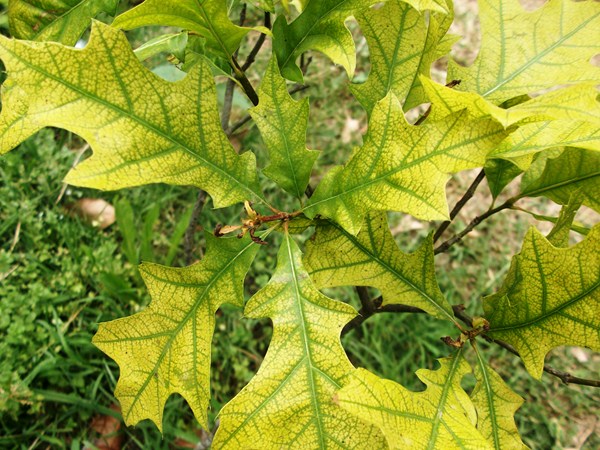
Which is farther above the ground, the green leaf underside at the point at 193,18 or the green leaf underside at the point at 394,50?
the green leaf underside at the point at 193,18

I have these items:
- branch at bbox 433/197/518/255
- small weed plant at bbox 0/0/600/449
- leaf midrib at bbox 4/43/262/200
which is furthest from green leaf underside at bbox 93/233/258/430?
branch at bbox 433/197/518/255

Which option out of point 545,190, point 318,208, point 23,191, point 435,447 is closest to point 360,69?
point 23,191

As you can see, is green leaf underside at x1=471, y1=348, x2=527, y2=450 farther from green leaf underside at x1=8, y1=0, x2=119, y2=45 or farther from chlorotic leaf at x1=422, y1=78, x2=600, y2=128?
green leaf underside at x1=8, y1=0, x2=119, y2=45

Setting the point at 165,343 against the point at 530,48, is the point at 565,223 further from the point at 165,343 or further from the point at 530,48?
the point at 165,343

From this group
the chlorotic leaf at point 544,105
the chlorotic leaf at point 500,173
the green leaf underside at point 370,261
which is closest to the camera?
the chlorotic leaf at point 544,105

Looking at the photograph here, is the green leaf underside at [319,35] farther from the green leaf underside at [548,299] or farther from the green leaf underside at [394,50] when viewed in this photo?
the green leaf underside at [548,299]

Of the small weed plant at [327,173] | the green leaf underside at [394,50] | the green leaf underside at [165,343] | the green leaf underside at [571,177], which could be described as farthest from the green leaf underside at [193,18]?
the green leaf underside at [571,177]

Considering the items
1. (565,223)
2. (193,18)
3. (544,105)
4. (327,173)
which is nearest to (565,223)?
(565,223)
